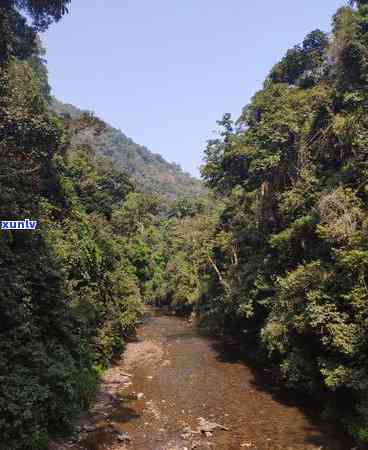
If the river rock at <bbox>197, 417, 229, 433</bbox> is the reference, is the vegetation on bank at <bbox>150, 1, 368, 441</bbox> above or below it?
above

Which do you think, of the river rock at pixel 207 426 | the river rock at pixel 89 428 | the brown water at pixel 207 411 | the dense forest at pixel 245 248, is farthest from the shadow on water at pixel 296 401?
the river rock at pixel 89 428

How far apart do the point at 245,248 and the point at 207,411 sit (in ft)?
52.6

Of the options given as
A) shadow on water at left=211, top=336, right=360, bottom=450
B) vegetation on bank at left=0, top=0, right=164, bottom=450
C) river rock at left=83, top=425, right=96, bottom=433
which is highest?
vegetation on bank at left=0, top=0, right=164, bottom=450

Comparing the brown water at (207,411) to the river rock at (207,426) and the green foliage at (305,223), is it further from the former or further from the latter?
the green foliage at (305,223)

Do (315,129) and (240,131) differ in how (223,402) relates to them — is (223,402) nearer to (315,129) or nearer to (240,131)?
(315,129)

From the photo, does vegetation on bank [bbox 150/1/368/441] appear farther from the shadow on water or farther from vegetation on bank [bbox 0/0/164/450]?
vegetation on bank [bbox 0/0/164/450]

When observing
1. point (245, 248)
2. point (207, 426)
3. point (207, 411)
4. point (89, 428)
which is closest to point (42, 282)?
point (89, 428)

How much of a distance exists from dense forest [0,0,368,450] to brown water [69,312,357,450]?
120 centimetres

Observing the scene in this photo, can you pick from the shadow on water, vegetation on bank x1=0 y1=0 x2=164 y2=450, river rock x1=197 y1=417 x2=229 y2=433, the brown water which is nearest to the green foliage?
the shadow on water

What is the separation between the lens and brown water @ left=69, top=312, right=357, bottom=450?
13.9 metres

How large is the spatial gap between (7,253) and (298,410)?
13334 millimetres

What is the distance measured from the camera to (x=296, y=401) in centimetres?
1816

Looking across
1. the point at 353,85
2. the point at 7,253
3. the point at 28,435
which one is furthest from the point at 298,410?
the point at 353,85

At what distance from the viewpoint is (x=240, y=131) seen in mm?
35312
